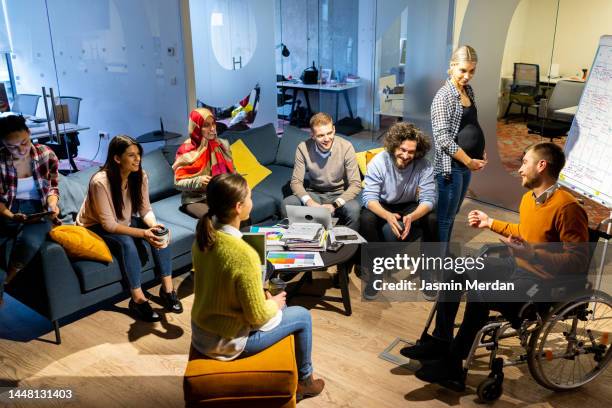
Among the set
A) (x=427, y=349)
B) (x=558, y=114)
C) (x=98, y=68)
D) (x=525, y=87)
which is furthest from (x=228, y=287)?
(x=98, y=68)

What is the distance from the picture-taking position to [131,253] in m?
3.21

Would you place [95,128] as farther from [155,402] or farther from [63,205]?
[155,402]

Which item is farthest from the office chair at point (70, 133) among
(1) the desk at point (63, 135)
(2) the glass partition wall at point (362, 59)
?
(2) the glass partition wall at point (362, 59)

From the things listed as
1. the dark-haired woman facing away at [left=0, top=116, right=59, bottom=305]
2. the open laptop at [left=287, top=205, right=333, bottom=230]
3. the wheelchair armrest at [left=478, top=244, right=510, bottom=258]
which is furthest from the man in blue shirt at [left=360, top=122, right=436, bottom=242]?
the dark-haired woman facing away at [left=0, top=116, right=59, bottom=305]

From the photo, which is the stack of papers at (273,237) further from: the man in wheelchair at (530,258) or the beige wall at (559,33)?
the beige wall at (559,33)

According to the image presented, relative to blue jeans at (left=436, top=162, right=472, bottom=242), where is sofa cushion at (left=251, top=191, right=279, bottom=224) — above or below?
below

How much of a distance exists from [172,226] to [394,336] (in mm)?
1705

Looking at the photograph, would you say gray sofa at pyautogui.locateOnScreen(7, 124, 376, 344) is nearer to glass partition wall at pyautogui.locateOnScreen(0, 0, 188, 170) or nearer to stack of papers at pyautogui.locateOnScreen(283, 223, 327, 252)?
stack of papers at pyautogui.locateOnScreen(283, 223, 327, 252)

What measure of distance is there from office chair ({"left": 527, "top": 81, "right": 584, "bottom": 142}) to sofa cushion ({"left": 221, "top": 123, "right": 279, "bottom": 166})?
2.62 metres

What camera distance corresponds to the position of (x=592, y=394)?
2.62 m

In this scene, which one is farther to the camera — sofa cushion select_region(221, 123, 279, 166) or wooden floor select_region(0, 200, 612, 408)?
sofa cushion select_region(221, 123, 279, 166)

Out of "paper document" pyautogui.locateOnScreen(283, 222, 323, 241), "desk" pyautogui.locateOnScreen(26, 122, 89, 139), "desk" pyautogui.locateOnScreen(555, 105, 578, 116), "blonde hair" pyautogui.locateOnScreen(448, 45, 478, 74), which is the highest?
"blonde hair" pyautogui.locateOnScreen(448, 45, 478, 74)

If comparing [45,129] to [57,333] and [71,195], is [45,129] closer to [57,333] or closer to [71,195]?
[71,195]

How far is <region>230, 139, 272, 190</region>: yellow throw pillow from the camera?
4598 millimetres
